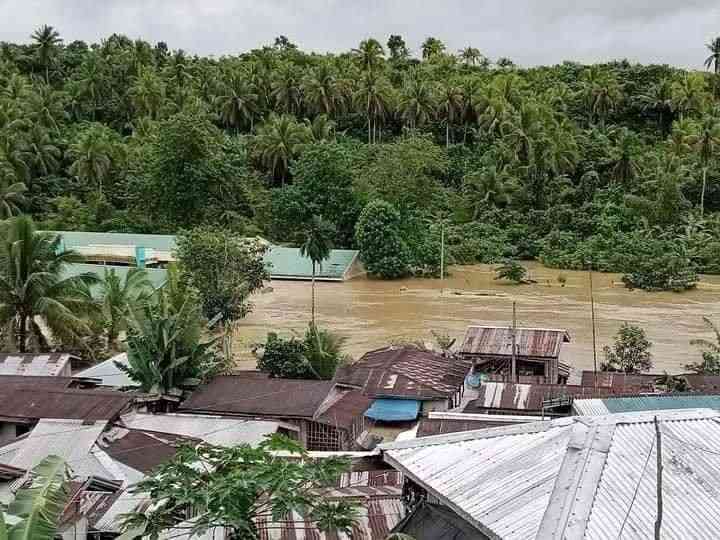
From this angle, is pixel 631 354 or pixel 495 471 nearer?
pixel 495 471

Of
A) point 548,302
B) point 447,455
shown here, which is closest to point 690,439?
point 447,455

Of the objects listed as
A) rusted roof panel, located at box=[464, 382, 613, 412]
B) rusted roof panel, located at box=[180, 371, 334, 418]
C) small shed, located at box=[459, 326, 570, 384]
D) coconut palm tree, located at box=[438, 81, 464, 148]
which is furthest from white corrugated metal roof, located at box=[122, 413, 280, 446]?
coconut palm tree, located at box=[438, 81, 464, 148]

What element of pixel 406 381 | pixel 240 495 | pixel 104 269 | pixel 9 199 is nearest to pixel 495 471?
pixel 240 495

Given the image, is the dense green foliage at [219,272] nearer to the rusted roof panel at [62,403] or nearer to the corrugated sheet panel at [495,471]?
the rusted roof panel at [62,403]

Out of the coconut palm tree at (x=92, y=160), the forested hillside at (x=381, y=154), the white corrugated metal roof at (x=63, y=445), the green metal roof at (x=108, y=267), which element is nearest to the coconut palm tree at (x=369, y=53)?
the forested hillside at (x=381, y=154)

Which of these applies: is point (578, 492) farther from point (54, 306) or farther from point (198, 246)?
point (198, 246)

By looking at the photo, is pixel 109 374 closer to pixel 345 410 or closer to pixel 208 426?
pixel 208 426
